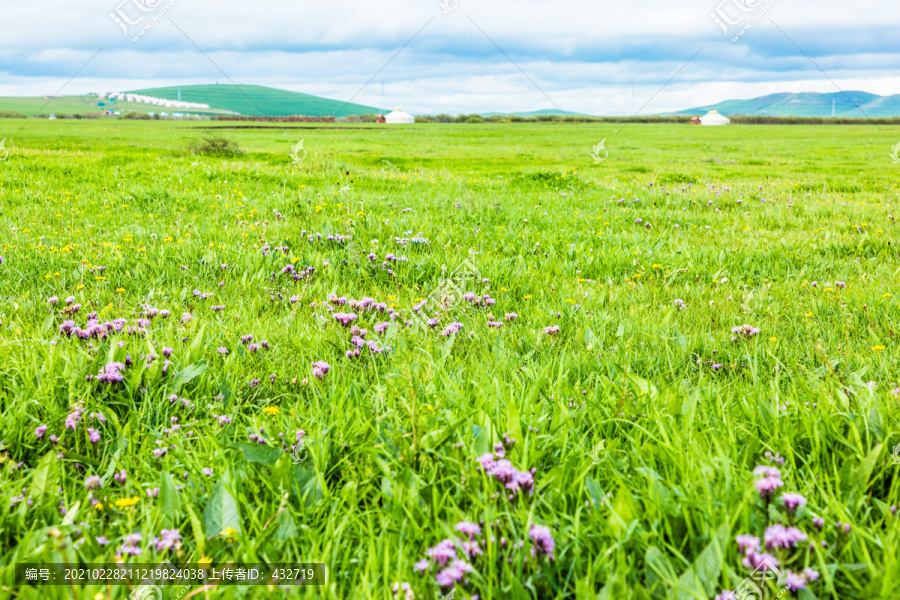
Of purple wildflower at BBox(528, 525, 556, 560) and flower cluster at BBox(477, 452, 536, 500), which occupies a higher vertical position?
flower cluster at BBox(477, 452, 536, 500)

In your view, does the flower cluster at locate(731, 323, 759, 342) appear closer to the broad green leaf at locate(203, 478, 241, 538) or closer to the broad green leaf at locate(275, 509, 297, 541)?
the broad green leaf at locate(275, 509, 297, 541)

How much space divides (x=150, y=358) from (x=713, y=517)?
2882 mm

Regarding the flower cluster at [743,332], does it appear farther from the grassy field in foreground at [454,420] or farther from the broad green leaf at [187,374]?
the broad green leaf at [187,374]

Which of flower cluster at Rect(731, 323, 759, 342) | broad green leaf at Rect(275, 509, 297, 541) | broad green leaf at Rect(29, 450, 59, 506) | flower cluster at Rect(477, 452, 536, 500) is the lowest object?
broad green leaf at Rect(275, 509, 297, 541)

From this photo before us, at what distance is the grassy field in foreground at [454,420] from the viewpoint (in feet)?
5.92

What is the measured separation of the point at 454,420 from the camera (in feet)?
8.12

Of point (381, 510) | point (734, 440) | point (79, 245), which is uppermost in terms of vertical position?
point (79, 245)

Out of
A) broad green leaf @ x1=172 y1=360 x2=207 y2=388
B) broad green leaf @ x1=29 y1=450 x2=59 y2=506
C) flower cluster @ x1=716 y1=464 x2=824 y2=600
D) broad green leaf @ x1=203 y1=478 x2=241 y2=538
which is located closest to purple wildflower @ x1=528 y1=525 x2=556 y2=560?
flower cluster @ x1=716 y1=464 x2=824 y2=600

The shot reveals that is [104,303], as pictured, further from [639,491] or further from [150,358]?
[639,491]

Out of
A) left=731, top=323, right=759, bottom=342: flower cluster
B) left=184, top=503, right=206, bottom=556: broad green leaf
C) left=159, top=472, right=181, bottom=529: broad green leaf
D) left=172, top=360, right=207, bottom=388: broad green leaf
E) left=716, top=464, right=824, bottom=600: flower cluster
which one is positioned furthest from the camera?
left=731, top=323, right=759, bottom=342: flower cluster

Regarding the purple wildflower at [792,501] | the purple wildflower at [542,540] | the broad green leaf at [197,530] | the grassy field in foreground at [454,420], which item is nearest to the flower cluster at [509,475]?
the grassy field in foreground at [454,420]

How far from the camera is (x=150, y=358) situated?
122 inches

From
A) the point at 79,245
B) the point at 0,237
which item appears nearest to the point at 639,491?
the point at 79,245

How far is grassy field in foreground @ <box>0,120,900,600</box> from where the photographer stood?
71.1 inches
